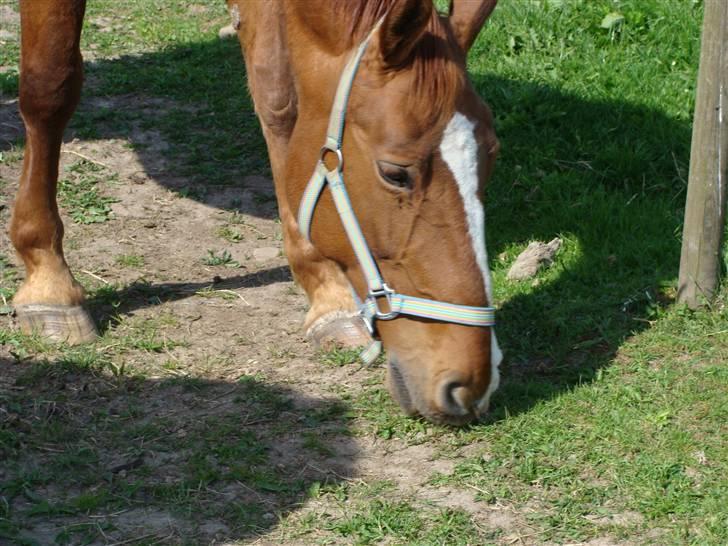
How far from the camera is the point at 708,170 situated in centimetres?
412

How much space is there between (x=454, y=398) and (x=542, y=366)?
2.79 feet

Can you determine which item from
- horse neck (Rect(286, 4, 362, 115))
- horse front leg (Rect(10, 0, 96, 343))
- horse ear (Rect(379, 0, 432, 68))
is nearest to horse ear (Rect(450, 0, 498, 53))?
horse ear (Rect(379, 0, 432, 68))

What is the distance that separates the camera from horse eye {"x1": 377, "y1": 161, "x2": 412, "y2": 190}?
10.5 ft

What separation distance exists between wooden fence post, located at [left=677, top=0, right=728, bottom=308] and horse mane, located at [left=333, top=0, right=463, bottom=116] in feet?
4.12

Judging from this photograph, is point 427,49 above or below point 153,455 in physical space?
above

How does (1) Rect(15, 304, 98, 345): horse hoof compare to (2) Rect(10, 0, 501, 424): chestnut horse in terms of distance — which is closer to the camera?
(2) Rect(10, 0, 501, 424): chestnut horse

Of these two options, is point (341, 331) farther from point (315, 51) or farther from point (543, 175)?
point (543, 175)

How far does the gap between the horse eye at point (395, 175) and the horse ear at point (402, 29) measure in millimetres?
300

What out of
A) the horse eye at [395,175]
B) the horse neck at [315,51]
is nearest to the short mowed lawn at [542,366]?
the horse eye at [395,175]

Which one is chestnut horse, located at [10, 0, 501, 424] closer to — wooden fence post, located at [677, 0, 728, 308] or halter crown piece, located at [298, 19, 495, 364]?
halter crown piece, located at [298, 19, 495, 364]

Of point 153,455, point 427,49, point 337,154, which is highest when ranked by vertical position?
point 427,49

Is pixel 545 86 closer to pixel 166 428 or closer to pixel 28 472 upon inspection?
pixel 166 428

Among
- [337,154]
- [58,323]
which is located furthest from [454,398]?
[58,323]

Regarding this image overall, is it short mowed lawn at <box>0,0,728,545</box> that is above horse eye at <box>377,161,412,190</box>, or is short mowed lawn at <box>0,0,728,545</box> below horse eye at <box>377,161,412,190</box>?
below
